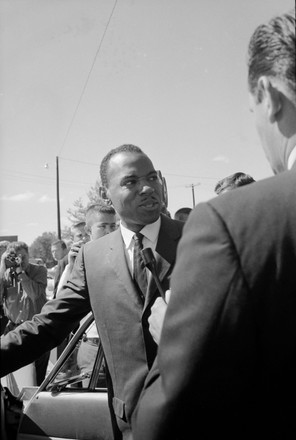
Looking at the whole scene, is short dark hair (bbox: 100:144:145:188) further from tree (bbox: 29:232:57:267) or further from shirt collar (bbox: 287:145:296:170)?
tree (bbox: 29:232:57:267)

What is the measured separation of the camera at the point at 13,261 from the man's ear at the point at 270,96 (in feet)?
16.7

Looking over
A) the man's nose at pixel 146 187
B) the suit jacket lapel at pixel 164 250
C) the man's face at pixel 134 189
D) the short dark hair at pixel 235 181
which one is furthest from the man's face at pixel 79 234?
the suit jacket lapel at pixel 164 250

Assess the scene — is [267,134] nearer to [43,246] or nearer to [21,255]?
[21,255]

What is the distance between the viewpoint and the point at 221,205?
1.02 meters

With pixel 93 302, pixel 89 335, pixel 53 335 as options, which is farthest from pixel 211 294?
pixel 89 335

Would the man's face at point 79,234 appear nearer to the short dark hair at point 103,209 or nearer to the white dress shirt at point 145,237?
the short dark hair at point 103,209

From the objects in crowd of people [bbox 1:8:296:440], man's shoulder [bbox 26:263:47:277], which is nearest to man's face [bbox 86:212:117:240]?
man's shoulder [bbox 26:263:47:277]

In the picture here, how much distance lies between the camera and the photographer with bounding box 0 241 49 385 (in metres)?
5.73

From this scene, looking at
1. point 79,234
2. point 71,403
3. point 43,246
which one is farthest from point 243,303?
point 43,246

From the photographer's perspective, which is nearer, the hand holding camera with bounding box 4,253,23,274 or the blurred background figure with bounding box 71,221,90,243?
the hand holding camera with bounding box 4,253,23,274

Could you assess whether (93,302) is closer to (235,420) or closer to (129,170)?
(129,170)

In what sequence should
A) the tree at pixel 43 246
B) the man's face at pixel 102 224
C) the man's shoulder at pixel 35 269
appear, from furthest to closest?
the tree at pixel 43 246 < the man's shoulder at pixel 35 269 < the man's face at pixel 102 224

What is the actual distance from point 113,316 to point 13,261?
13.3 feet

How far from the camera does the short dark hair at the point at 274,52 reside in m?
1.04
